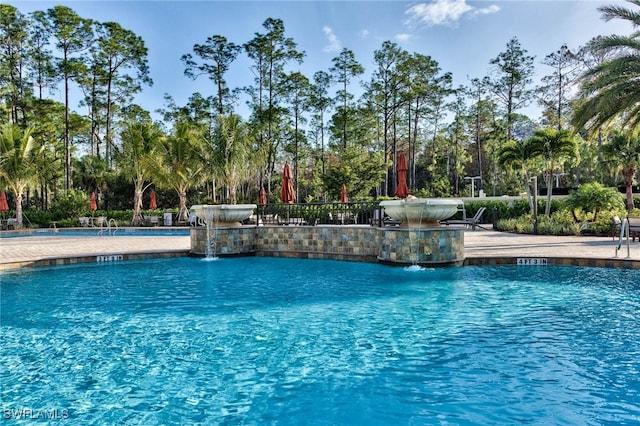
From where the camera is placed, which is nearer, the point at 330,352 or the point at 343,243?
the point at 330,352

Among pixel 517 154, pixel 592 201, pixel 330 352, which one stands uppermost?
pixel 517 154

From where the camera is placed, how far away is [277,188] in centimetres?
3675

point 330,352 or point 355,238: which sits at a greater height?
point 355,238

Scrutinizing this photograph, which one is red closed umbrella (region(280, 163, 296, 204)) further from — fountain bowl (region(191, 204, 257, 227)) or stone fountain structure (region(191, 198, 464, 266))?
fountain bowl (region(191, 204, 257, 227))

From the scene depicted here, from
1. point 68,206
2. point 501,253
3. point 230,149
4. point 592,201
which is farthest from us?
point 68,206

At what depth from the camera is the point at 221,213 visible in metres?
11.0

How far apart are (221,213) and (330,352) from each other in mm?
7682

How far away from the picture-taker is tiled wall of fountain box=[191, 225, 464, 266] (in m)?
8.55

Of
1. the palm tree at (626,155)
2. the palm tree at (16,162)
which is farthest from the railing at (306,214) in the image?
the palm tree at (16,162)

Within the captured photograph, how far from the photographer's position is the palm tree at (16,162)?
21.4m

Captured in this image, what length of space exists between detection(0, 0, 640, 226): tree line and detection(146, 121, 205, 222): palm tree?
6 centimetres

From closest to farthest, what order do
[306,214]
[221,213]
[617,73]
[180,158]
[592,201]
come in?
[221,213] → [617,73] → [592,201] → [306,214] → [180,158]

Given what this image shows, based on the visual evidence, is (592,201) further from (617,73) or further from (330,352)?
(330,352)

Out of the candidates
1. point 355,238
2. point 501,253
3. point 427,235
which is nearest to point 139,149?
point 355,238
